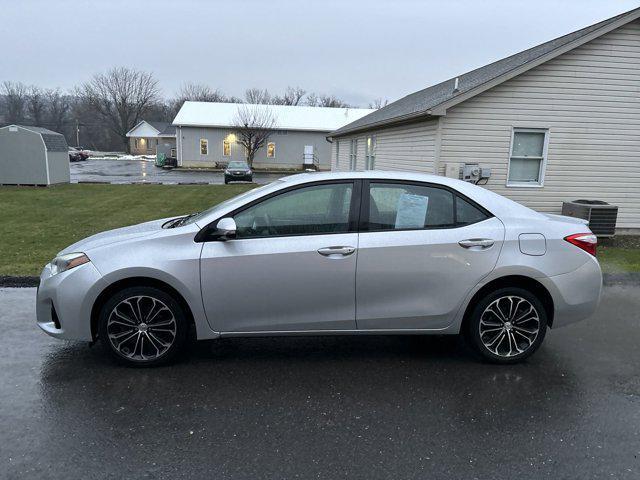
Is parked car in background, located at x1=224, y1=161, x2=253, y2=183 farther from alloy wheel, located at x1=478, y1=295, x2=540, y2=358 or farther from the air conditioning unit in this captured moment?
alloy wheel, located at x1=478, y1=295, x2=540, y2=358

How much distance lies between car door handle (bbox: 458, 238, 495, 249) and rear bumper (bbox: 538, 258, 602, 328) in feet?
1.81

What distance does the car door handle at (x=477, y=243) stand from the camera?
3980 mm

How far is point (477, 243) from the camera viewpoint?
3.99m

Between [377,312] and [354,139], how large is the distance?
15.6m

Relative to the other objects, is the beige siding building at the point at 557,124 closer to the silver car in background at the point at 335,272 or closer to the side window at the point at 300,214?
the silver car in background at the point at 335,272

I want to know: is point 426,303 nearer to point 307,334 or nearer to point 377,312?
point 377,312

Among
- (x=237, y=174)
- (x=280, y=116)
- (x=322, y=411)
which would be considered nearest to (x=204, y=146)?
(x=280, y=116)

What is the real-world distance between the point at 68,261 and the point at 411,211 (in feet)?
9.41

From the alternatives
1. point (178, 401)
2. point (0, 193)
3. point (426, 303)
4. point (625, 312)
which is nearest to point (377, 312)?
point (426, 303)

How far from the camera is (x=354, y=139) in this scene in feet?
62.0

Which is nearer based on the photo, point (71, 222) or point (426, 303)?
point (426, 303)

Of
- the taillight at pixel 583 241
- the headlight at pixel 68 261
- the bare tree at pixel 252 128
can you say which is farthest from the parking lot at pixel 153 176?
the taillight at pixel 583 241

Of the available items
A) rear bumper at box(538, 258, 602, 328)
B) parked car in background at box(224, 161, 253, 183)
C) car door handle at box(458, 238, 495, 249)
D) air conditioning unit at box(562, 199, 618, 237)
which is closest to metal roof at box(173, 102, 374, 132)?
parked car in background at box(224, 161, 253, 183)

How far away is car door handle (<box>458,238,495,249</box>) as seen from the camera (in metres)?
3.98
